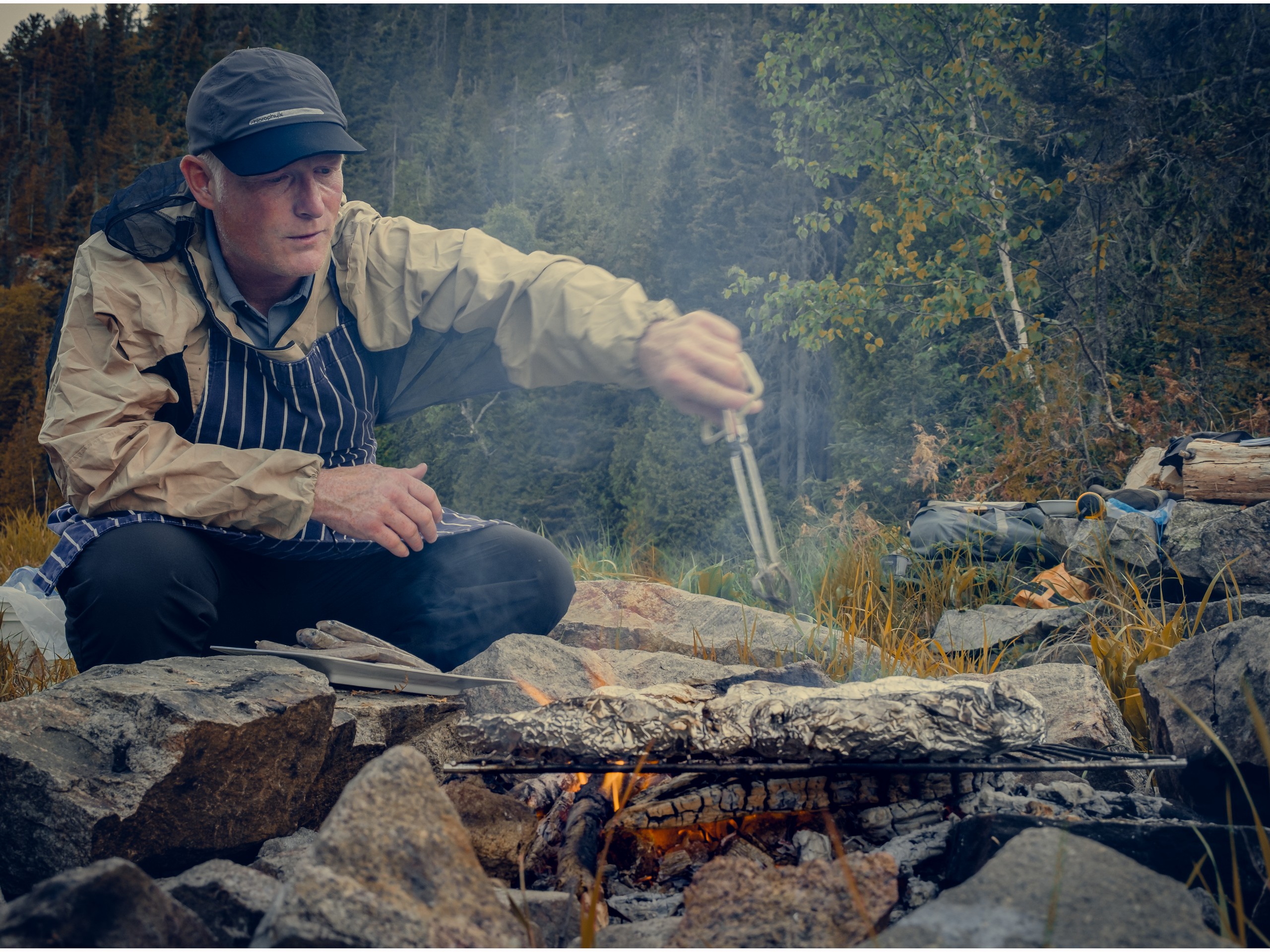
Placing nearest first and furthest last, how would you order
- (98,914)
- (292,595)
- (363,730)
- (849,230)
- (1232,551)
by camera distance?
(98,914) → (363,730) → (292,595) → (1232,551) → (849,230)

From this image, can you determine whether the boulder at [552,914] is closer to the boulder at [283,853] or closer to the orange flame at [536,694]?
the boulder at [283,853]

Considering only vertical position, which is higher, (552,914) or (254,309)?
(254,309)

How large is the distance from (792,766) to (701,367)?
81 centimetres

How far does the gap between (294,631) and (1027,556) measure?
3.28 m

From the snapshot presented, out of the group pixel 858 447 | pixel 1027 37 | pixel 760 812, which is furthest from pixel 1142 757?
pixel 858 447

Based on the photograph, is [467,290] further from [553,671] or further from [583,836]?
[583,836]

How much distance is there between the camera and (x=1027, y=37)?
22.7ft

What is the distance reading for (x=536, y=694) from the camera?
1.90 meters

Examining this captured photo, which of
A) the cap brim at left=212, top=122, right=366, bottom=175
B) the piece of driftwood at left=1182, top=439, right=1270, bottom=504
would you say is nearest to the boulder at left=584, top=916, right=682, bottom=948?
the cap brim at left=212, top=122, right=366, bottom=175

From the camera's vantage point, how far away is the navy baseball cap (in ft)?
6.46

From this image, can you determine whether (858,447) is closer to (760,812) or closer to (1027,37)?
(1027,37)

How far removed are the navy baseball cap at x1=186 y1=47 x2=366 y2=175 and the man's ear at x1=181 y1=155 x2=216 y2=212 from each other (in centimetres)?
4

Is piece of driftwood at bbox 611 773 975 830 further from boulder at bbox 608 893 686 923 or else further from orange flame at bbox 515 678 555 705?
orange flame at bbox 515 678 555 705

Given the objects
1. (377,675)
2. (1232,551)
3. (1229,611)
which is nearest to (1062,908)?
(377,675)
